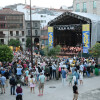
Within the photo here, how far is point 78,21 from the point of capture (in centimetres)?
3853

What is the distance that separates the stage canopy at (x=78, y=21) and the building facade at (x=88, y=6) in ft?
35.9

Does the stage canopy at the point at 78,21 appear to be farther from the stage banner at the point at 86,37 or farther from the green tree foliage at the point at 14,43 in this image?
the green tree foliage at the point at 14,43

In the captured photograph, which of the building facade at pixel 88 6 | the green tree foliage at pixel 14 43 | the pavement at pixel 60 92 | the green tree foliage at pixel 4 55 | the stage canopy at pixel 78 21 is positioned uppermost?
the building facade at pixel 88 6

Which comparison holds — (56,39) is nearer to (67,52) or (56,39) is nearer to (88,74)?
(67,52)

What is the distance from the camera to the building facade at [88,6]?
160ft

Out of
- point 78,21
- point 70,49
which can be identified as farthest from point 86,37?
point 70,49

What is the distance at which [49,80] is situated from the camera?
19.1 m

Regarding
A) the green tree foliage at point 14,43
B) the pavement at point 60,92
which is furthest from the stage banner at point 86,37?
the green tree foliage at point 14,43

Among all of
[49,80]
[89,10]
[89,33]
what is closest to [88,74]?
[49,80]

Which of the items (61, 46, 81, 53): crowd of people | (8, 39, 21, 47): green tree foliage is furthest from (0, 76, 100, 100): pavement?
(8, 39, 21, 47): green tree foliage

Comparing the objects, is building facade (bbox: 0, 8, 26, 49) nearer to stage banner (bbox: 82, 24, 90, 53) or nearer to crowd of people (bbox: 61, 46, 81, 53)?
crowd of people (bbox: 61, 46, 81, 53)

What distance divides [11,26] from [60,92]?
1851 inches

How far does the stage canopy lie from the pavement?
18578 mm

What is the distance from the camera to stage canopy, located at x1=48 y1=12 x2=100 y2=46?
35750 millimetres
